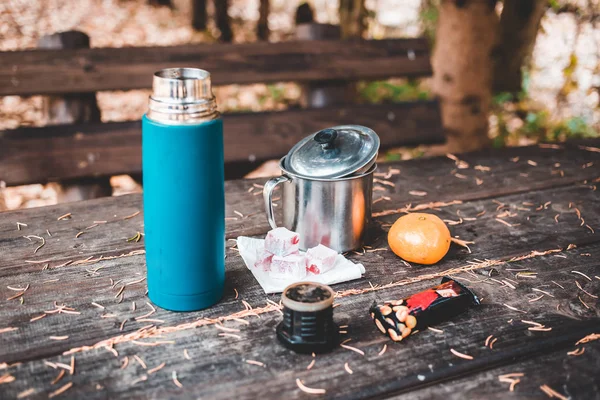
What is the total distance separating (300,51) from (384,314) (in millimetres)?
1839

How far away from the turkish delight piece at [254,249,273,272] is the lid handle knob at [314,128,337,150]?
0.99ft

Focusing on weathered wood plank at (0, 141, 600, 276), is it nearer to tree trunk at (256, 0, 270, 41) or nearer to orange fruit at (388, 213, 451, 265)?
orange fruit at (388, 213, 451, 265)

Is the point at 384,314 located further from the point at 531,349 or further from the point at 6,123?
the point at 6,123

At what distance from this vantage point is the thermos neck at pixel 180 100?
3.60ft

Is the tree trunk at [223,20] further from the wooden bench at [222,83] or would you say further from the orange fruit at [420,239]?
the orange fruit at [420,239]

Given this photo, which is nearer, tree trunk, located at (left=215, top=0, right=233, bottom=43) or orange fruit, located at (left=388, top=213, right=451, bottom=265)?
orange fruit, located at (left=388, top=213, right=451, bottom=265)

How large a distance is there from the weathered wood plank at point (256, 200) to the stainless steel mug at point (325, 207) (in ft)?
0.69

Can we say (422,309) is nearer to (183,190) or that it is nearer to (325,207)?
(325,207)

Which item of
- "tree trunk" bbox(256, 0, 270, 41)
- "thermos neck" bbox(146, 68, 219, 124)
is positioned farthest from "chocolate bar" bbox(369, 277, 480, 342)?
"tree trunk" bbox(256, 0, 270, 41)

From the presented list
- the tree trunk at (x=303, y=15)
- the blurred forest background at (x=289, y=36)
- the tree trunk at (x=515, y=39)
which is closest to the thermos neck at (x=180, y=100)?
the tree trunk at (x=303, y=15)

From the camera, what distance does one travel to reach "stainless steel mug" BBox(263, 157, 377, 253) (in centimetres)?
142

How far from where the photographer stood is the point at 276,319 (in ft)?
→ 4.03

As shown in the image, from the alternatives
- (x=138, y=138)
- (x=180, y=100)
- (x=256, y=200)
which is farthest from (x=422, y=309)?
(x=138, y=138)

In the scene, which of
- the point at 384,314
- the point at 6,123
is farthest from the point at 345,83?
the point at 6,123
